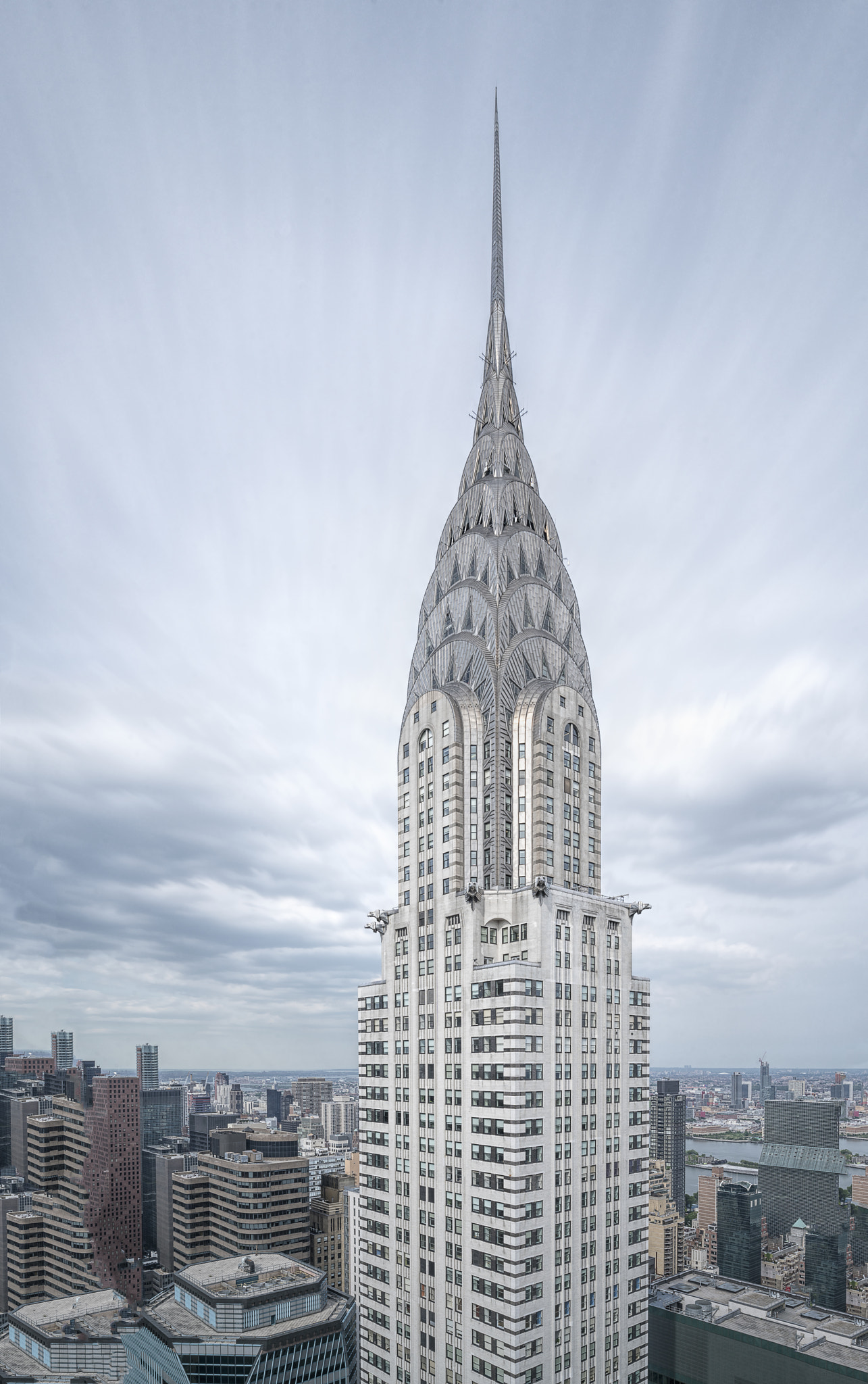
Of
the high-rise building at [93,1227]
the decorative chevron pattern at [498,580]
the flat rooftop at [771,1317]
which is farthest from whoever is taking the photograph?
the high-rise building at [93,1227]

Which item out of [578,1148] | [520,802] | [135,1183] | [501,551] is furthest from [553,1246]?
[135,1183]

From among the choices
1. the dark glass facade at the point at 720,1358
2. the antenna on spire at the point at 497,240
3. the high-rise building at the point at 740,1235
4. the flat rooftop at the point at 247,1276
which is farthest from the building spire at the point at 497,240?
the high-rise building at the point at 740,1235

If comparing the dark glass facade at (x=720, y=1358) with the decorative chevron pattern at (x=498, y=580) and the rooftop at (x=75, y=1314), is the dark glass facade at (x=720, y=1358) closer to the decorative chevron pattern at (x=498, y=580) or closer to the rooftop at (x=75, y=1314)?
the decorative chevron pattern at (x=498, y=580)

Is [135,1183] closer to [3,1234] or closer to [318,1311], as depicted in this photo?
[3,1234]

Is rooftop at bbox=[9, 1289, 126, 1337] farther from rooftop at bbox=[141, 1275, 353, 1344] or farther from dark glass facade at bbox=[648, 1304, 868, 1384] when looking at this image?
dark glass facade at bbox=[648, 1304, 868, 1384]

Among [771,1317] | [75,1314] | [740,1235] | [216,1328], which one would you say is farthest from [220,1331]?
[740,1235]

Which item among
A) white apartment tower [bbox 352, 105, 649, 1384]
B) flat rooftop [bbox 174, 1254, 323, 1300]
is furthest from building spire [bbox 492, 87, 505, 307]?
flat rooftop [bbox 174, 1254, 323, 1300]

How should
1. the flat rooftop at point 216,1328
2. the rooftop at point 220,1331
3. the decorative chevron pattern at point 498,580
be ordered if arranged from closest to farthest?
the decorative chevron pattern at point 498,580
the flat rooftop at point 216,1328
the rooftop at point 220,1331

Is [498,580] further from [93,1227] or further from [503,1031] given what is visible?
[93,1227]
